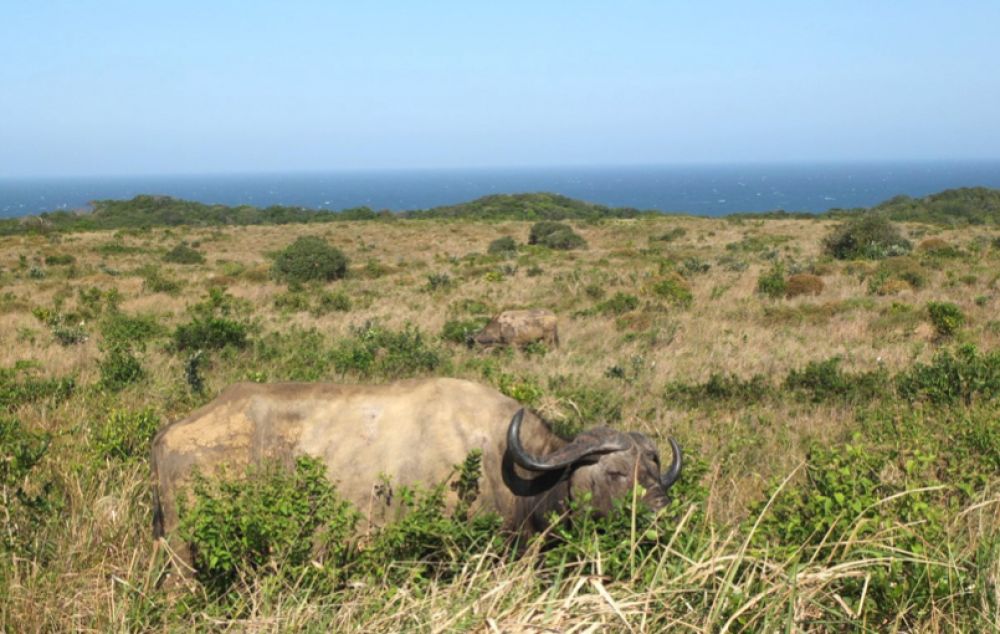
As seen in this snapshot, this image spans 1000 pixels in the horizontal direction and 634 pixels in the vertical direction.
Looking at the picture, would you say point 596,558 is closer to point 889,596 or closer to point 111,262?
point 889,596

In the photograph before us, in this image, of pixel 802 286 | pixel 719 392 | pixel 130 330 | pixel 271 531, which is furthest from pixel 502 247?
pixel 271 531

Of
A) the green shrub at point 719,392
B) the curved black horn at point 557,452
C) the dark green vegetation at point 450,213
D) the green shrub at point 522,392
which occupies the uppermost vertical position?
the dark green vegetation at point 450,213

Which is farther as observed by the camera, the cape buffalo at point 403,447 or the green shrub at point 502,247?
the green shrub at point 502,247

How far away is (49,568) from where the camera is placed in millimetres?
4137

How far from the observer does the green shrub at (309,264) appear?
80.7ft

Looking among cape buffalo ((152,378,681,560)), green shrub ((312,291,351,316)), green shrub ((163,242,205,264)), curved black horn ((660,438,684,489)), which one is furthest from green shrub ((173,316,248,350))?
green shrub ((163,242,205,264))

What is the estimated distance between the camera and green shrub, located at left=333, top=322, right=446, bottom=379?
35.8 ft

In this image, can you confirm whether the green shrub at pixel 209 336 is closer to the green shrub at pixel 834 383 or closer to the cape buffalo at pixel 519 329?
the cape buffalo at pixel 519 329

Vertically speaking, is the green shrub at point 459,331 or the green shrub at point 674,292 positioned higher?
the green shrub at point 674,292

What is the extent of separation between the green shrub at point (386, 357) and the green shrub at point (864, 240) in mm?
19010

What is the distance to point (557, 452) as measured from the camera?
4.94 m

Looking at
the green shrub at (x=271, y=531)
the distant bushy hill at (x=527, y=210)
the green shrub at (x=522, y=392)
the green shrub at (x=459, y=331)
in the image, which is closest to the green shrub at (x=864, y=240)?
the green shrub at (x=459, y=331)

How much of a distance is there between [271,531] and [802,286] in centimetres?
1683

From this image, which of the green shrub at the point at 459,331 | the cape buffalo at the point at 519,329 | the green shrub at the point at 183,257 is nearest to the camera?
the cape buffalo at the point at 519,329
